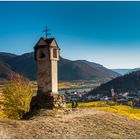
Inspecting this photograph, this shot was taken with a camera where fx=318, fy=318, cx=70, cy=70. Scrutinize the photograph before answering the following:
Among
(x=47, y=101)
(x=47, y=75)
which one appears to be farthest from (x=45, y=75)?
(x=47, y=101)

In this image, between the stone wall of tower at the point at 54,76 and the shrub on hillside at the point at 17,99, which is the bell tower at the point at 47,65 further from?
the shrub on hillside at the point at 17,99

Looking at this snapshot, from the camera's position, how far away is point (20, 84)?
4797cm

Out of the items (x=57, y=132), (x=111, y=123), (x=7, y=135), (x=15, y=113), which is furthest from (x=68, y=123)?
(x=15, y=113)

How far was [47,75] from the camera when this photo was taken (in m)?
30.1

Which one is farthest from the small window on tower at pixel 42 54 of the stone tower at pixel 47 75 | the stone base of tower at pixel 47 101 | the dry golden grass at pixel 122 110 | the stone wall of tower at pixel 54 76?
the dry golden grass at pixel 122 110

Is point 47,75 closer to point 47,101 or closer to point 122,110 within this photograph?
point 47,101

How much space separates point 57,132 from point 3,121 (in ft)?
14.7

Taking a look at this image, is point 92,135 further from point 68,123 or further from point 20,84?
point 20,84

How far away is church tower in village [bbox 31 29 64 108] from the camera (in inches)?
1171

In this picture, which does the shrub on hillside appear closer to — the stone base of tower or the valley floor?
the stone base of tower

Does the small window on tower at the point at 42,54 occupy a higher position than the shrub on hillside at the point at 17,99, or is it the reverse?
the small window on tower at the point at 42,54

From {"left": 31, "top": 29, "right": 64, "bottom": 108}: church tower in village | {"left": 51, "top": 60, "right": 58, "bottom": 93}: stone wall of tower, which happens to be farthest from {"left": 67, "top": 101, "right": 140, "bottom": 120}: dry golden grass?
{"left": 31, "top": 29, "right": 64, "bottom": 108}: church tower in village

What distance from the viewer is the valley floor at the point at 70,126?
78.6 feet

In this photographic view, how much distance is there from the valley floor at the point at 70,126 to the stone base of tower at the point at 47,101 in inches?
30.2
